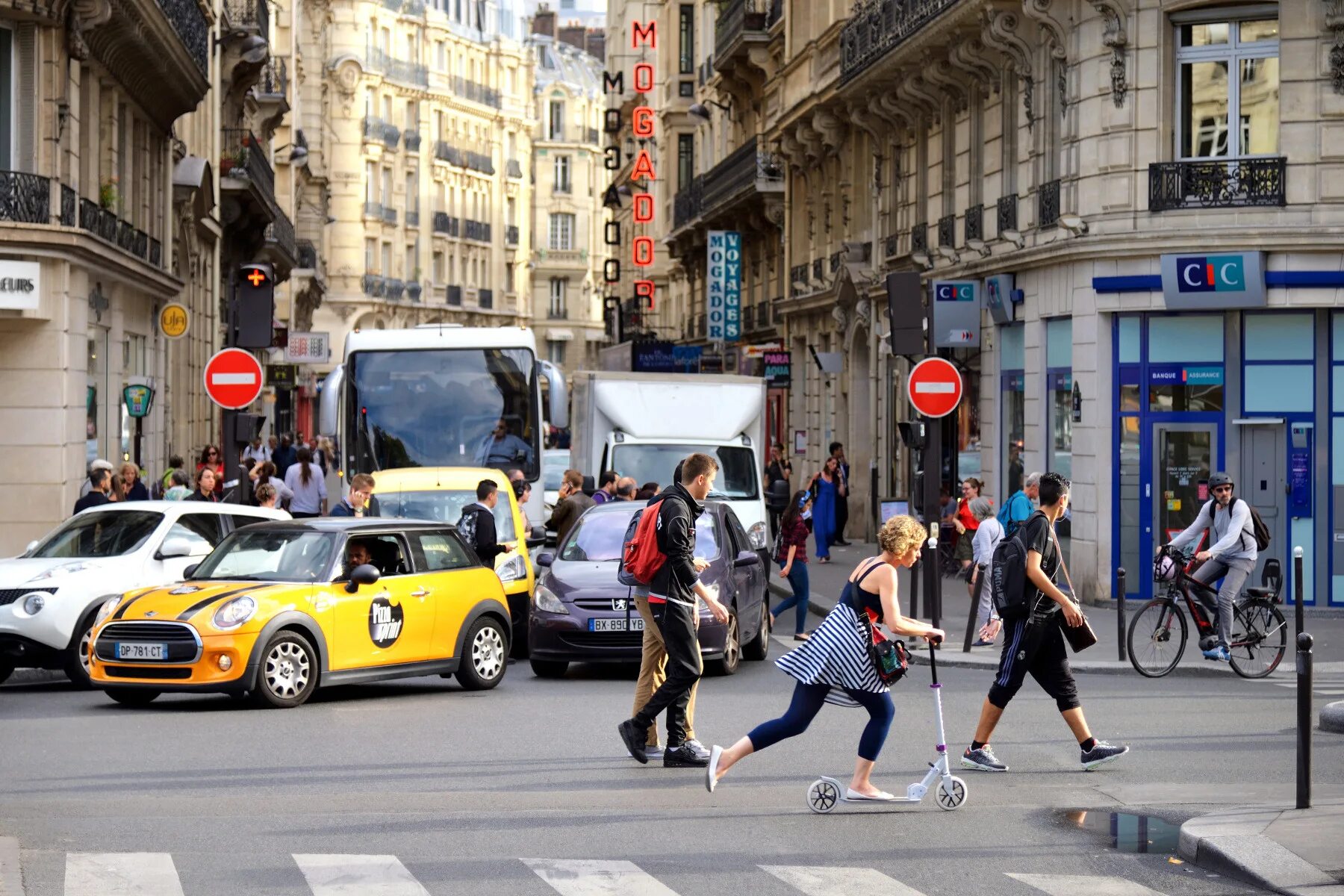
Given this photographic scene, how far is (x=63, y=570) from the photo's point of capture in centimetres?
1673

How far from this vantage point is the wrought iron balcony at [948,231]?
→ 31.4 meters

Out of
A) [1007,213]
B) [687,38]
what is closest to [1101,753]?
[1007,213]

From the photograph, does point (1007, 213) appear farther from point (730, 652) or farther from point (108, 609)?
point (108, 609)

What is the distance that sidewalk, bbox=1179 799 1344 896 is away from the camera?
8.62 meters

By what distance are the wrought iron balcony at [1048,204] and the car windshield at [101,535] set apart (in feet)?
41.3

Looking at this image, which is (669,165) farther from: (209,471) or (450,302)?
(209,471)

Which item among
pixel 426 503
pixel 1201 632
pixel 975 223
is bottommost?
pixel 1201 632

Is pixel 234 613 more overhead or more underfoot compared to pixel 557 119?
more underfoot

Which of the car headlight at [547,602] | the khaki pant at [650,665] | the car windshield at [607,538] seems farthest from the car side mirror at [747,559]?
the khaki pant at [650,665]

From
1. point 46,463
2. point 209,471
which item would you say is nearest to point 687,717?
point 209,471

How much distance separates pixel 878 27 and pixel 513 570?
17269mm

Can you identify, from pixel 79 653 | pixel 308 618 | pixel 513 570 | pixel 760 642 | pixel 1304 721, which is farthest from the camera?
pixel 513 570

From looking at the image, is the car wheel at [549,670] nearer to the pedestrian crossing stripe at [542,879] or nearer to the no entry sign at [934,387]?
the no entry sign at [934,387]

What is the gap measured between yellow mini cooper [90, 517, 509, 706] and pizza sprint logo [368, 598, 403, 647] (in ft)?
0.03
